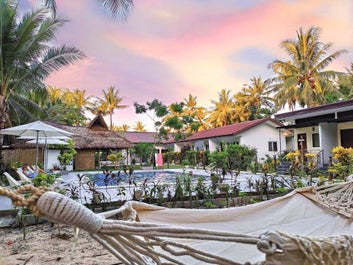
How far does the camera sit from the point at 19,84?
916 centimetres

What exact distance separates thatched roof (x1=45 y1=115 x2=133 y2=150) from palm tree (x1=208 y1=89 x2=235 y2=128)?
11.4 metres

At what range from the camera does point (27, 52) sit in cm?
873

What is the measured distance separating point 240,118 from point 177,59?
57.1 ft

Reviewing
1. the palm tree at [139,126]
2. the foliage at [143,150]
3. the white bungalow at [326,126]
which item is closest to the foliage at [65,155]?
the foliage at [143,150]

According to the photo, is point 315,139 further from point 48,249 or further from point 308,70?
point 48,249

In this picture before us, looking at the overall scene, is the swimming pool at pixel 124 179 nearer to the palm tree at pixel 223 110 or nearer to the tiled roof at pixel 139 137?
the tiled roof at pixel 139 137

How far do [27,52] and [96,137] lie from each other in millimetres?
9422

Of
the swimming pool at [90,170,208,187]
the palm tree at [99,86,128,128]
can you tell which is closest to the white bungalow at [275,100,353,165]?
the swimming pool at [90,170,208,187]

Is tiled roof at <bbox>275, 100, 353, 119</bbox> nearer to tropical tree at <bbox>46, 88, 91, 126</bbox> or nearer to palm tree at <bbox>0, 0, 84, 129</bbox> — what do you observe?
palm tree at <bbox>0, 0, 84, 129</bbox>

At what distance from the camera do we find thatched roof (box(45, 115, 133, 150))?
55.1ft

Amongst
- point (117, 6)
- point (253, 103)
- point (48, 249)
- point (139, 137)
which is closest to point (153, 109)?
point (139, 137)

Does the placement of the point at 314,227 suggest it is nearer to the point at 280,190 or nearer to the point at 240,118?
the point at 280,190

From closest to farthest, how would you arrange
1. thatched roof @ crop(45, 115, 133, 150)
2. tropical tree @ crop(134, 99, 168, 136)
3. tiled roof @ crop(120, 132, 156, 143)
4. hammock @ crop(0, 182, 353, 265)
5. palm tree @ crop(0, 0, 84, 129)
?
1. hammock @ crop(0, 182, 353, 265)
2. palm tree @ crop(0, 0, 84, 129)
3. thatched roof @ crop(45, 115, 133, 150)
4. tropical tree @ crop(134, 99, 168, 136)
5. tiled roof @ crop(120, 132, 156, 143)

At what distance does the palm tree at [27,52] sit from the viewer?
8.17 metres
